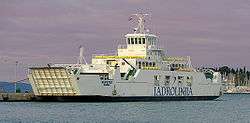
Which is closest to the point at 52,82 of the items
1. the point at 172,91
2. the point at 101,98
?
the point at 101,98

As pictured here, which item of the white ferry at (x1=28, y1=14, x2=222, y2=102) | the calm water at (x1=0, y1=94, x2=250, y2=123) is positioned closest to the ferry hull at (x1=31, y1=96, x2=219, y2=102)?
the white ferry at (x1=28, y1=14, x2=222, y2=102)

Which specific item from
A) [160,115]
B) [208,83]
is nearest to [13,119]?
[160,115]

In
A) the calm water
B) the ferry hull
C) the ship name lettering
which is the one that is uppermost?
the ship name lettering

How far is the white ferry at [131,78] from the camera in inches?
3206

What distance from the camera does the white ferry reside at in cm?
8144

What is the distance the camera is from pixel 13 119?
60.2 metres

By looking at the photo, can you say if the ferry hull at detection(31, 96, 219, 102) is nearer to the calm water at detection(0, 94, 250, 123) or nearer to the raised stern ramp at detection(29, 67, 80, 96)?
the raised stern ramp at detection(29, 67, 80, 96)

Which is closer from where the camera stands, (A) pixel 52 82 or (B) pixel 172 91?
(A) pixel 52 82

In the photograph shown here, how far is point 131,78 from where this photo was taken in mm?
86250

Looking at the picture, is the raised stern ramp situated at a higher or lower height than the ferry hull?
higher

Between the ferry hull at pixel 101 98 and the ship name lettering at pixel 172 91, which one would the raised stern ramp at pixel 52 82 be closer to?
the ferry hull at pixel 101 98

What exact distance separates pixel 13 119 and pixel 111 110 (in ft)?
45.6

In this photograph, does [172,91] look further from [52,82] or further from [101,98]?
[52,82]

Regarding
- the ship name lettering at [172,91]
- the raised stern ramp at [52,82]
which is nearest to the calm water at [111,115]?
the raised stern ramp at [52,82]
